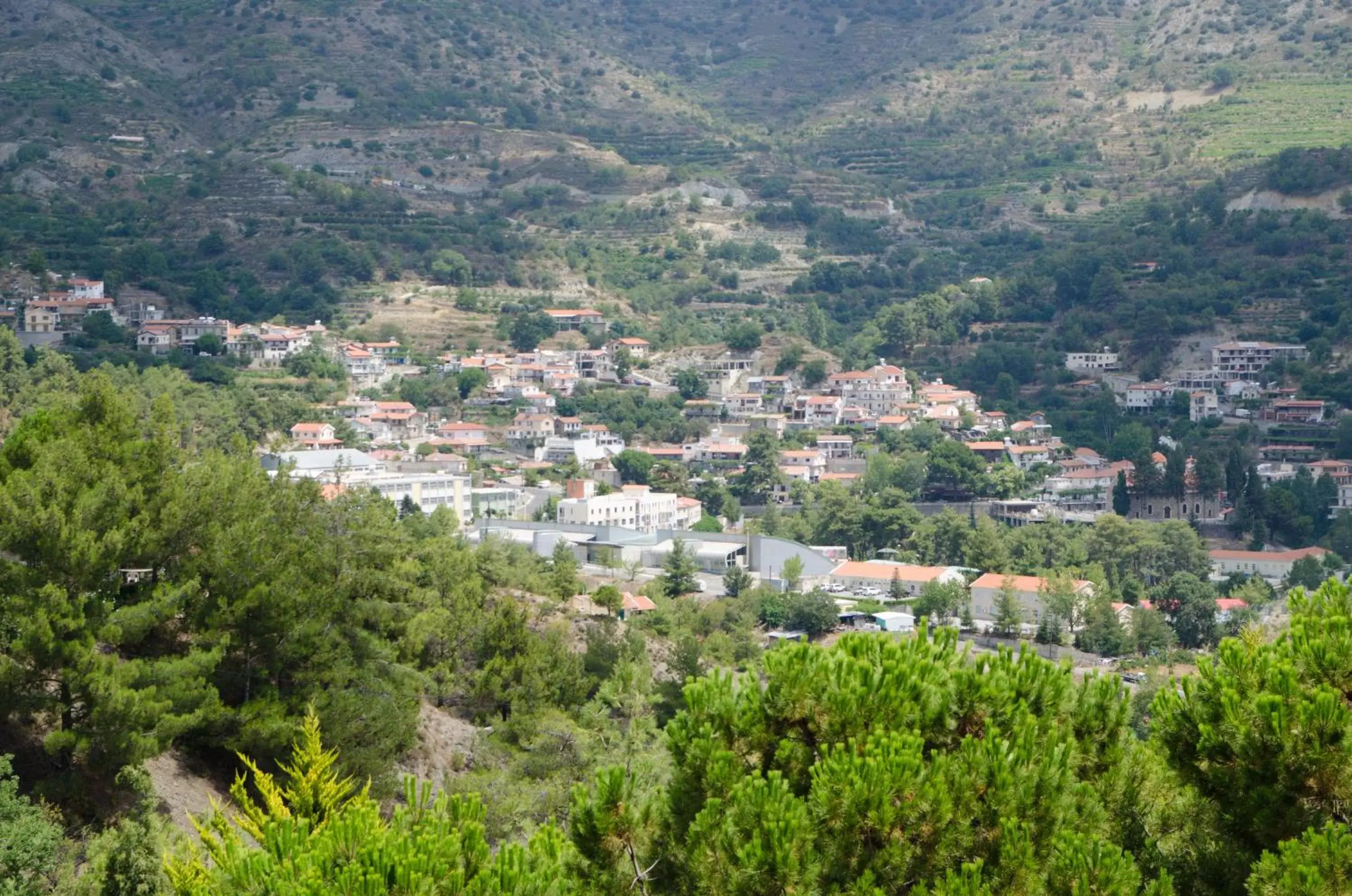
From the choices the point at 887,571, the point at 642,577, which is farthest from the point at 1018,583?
the point at 642,577

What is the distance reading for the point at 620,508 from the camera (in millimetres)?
40000

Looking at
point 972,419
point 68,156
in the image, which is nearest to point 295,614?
point 972,419

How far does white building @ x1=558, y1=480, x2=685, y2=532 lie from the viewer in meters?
39.2

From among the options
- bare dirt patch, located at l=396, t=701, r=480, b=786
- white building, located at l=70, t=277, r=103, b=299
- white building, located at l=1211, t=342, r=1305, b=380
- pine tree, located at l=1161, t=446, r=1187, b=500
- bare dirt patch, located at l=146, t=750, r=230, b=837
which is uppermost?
white building, located at l=70, t=277, r=103, b=299

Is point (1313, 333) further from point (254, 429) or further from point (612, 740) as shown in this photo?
point (612, 740)

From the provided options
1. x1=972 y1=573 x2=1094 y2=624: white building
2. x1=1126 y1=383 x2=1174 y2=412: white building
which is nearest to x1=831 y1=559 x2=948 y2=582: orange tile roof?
x1=972 y1=573 x2=1094 y2=624: white building

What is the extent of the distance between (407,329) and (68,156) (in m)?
18.3

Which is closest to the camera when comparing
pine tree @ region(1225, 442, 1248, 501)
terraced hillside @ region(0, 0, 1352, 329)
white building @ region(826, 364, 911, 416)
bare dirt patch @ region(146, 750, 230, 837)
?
bare dirt patch @ region(146, 750, 230, 837)

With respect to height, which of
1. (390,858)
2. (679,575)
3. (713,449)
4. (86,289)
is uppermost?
(390,858)

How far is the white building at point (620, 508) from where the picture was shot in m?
39.2

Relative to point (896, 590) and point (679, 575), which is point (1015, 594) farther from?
point (679, 575)

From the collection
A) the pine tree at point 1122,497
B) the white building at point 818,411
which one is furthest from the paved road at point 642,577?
the white building at point 818,411

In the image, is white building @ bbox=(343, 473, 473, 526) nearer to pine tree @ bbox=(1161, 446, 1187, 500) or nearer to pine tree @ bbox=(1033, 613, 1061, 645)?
pine tree @ bbox=(1033, 613, 1061, 645)

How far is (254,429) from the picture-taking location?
40812 mm
